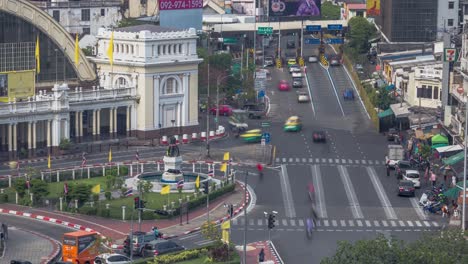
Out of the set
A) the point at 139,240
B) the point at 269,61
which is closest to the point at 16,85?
the point at 139,240

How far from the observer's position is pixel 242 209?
11075 centimetres

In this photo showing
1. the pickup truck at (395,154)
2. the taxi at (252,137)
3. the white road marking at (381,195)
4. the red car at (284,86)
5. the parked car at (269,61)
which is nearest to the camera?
the white road marking at (381,195)

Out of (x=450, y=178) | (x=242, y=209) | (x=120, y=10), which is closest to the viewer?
(x=242, y=209)

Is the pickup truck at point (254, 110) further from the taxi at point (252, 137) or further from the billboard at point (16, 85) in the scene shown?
the billboard at point (16, 85)

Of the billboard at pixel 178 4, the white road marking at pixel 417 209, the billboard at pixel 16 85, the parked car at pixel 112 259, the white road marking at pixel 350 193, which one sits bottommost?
the white road marking at pixel 417 209

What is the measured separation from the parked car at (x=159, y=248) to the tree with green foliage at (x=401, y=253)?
52.0 ft

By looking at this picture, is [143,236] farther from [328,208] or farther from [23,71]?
[23,71]

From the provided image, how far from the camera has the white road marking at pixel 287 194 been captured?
110188mm

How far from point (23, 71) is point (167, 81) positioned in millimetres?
14268

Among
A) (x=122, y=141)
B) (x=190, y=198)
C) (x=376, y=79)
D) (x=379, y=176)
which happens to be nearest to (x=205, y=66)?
(x=376, y=79)

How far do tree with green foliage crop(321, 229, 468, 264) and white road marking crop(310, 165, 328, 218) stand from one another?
2781 cm

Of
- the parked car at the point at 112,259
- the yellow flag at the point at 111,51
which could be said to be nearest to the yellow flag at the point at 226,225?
the parked car at the point at 112,259

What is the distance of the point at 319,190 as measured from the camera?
119 meters

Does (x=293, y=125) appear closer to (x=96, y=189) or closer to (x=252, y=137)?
(x=252, y=137)
